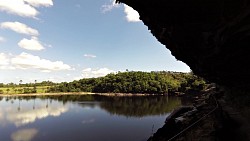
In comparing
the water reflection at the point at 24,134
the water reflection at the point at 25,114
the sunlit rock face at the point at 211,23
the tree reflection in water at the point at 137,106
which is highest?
the sunlit rock face at the point at 211,23

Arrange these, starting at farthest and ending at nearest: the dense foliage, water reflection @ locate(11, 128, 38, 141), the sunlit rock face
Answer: the dense foliage
water reflection @ locate(11, 128, 38, 141)
the sunlit rock face

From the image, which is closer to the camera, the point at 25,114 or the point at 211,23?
the point at 211,23

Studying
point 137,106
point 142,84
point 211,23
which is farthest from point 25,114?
point 211,23

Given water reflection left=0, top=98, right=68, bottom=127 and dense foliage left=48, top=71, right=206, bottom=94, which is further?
dense foliage left=48, top=71, right=206, bottom=94

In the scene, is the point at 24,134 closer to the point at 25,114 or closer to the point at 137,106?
the point at 25,114

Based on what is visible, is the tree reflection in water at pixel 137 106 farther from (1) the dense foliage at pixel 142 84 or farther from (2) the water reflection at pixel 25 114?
(1) the dense foliage at pixel 142 84

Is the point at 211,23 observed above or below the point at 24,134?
above

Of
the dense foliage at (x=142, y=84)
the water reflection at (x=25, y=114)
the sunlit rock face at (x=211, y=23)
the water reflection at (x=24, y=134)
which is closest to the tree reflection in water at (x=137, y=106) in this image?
the water reflection at (x=25, y=114)

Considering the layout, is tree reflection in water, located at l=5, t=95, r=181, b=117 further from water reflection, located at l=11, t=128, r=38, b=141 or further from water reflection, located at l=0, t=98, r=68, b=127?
water reflection, located at l=11, t=128, r=38, b=141

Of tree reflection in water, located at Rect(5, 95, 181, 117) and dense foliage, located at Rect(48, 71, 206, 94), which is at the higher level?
dense foliage, located at Rect(48, 71, 206, 94)

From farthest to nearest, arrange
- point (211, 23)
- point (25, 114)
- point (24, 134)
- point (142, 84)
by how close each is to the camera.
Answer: point (142, 84) → point (25, 114) → point (24, 134) → point (211, 23)

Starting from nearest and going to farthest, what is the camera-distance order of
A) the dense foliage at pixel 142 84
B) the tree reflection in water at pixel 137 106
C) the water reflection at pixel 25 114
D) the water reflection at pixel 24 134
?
the water reflection at pixel 24 134 < the water reflection at pixel 25 114 < the tree reflection in water at pixel 137 106 < the dense foliage at pixel 142 84

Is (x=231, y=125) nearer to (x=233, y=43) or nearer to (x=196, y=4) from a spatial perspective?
(x=233, y=43)

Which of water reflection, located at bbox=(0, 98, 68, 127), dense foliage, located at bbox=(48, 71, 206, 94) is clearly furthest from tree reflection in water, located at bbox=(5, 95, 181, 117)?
dense foliage, located at bbox=(48, 71, 206, 94)
